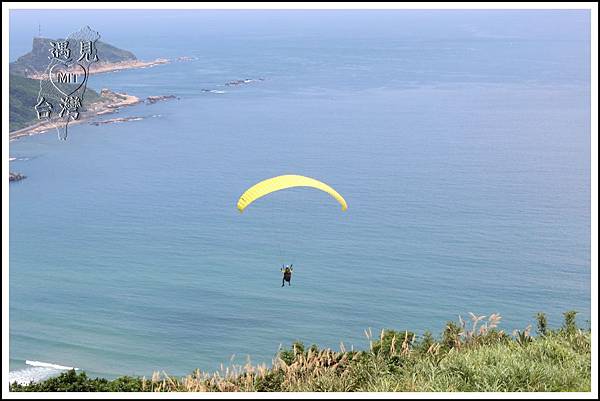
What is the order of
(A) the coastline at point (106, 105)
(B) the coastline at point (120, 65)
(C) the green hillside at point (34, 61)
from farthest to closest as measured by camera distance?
(B) the coastline at point (120, 65)
(C) the green hillside at point (34, 61)
(A) the coastline at point (106, 105)

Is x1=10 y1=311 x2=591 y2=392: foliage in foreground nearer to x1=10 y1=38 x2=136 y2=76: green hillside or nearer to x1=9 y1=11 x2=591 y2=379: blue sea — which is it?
x1=9 y1=11 x2=591 y2=379: blue sea

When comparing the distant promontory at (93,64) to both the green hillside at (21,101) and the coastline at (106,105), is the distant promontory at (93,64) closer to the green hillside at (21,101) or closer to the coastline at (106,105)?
the green hillside at (21,101)

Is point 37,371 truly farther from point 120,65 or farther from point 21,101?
point 120,65

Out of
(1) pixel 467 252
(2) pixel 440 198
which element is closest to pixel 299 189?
(2) pixel 440 198

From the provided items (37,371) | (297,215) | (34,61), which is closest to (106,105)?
(34,61)

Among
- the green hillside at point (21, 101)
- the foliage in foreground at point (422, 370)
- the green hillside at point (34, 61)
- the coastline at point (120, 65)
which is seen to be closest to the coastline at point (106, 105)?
the green hillside at point (21, 101)

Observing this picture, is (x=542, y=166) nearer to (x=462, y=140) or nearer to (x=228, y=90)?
(x=462, y=140)
